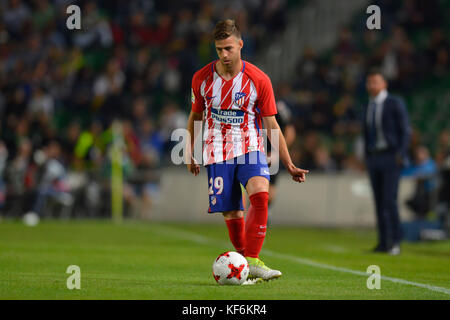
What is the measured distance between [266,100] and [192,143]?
2.95 ft

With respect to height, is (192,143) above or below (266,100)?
below

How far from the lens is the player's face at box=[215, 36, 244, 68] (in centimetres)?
742

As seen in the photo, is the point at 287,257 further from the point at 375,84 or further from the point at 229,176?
the point at 229,176

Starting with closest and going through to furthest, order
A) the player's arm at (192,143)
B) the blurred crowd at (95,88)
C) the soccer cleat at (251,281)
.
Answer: the soccer cleat at (251,281) → the player's arm at (192,143) → the blurred crowd at (95,88)

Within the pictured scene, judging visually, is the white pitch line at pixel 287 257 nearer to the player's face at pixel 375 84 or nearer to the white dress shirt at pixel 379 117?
the white dress shirt at pixel 379 117

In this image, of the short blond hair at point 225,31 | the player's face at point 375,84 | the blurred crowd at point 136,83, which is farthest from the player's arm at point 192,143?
the blurred crowd at point 136,83

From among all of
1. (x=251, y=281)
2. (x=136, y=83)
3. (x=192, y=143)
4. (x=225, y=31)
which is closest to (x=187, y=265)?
(x=192, y=143)

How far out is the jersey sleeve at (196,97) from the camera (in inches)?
305

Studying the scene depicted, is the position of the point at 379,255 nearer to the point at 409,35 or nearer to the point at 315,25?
the point at 409,35

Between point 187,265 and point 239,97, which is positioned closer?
point 239,97

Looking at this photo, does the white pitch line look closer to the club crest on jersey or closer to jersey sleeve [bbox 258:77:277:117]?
jersey sleeve [bbox 258:77:277:117]

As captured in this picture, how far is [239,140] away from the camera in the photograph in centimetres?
764

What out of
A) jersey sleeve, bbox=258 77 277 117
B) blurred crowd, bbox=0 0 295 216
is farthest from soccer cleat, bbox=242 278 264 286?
blurred crowd, bbox=0 0 295 216

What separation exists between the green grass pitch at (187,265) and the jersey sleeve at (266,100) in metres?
1.52
